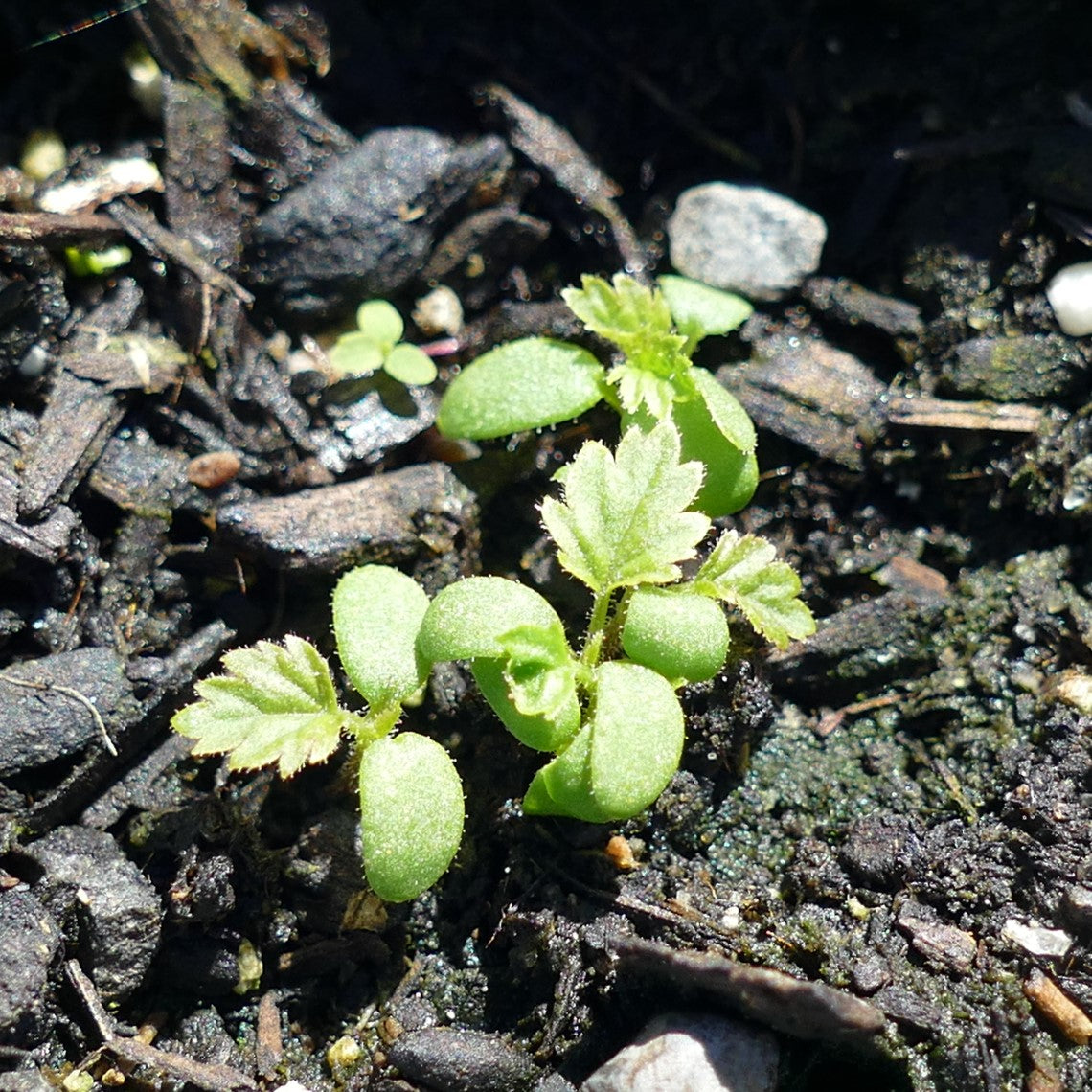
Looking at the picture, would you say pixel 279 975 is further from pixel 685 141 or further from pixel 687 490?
pixel 685 141

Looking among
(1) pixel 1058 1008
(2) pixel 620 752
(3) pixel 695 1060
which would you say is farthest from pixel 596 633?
(1) pixel 1058 1008

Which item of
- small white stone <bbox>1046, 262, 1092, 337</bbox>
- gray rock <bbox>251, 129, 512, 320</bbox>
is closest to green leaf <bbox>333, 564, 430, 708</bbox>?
gray rock <bbox>251, 129, 512, 320</bbox>

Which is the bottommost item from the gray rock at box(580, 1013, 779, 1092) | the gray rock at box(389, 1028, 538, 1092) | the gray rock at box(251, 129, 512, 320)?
the gray rock at box(389, 1028, 538, 1092)

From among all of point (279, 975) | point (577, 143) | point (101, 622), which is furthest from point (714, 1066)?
point (577, 143)

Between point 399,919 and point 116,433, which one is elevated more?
point 116,433

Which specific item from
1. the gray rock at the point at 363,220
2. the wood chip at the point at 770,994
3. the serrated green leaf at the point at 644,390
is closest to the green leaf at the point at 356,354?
the gray rock at the point at 363,220

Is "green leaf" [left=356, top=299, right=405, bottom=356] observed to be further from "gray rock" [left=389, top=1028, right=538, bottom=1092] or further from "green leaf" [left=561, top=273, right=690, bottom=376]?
"gray rock" [left=389, top=1028, right=538, bottom=1092]

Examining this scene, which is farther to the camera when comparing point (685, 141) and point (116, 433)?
point (685, 141)
